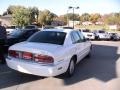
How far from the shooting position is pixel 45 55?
6.49 m

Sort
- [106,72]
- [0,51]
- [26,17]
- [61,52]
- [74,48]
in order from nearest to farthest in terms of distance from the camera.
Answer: [61,52] < [74,48] < [106,72] < [0,51] < [26,17]

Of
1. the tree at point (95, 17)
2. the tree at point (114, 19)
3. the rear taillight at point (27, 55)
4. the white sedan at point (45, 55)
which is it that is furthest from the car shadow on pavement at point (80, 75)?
the tree at point (95, 17)

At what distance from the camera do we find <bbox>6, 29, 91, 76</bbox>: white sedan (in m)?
6.46

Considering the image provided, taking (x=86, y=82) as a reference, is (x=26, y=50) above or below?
above

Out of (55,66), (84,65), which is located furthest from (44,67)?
(84,65)

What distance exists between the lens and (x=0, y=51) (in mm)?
9125

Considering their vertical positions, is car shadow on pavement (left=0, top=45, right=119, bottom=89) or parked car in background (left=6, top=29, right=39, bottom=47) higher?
parked car in background (left=6, top=29, right=39, bottom=47)

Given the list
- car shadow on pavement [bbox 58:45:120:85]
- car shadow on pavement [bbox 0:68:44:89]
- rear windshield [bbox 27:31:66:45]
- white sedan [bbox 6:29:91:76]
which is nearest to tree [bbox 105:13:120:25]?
car shadow on pavement [bbox 58:45:120:85]

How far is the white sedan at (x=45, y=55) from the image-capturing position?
6.46m

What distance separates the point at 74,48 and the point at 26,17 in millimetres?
45163

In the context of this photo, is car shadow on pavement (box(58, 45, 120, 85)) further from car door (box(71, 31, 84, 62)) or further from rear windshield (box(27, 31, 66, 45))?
rear windshield (box(27, 31, 66, 45))

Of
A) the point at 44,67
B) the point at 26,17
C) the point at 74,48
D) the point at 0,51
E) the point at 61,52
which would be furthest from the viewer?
the point at 26,17

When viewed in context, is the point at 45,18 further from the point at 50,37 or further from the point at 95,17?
the point at 50,37

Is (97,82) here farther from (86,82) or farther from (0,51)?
(0,51)
